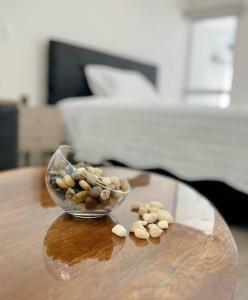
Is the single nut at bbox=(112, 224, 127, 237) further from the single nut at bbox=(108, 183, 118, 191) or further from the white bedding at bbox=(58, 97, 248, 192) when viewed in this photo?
the white bedding at bbox=(58, 97, 248, 192)

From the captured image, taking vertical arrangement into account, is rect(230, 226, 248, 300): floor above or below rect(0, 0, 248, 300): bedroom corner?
below

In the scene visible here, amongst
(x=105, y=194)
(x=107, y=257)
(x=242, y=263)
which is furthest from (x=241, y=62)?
(x=107, y=257)

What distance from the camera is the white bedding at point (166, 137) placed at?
178 cm

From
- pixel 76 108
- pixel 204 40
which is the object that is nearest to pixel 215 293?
pixel 76 108

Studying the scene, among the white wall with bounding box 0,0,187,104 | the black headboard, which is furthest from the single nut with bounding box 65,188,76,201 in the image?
the black headboard

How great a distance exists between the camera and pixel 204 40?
15.4 feet

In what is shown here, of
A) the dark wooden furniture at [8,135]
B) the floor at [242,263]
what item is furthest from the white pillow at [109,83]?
the floor at [242,263]

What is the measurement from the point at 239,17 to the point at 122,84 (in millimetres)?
2202

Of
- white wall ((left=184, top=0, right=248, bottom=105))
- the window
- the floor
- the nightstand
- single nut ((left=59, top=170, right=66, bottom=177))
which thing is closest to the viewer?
single nut ((left=59, top=170, right=66, bottom=177))

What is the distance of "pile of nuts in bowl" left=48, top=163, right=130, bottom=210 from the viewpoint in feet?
2.21

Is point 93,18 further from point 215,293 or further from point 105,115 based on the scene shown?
point 215,293

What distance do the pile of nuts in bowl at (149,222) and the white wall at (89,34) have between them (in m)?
2.04

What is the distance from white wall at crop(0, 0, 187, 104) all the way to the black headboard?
86mm

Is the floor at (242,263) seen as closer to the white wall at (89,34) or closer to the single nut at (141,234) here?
the single nut at (141,234)
